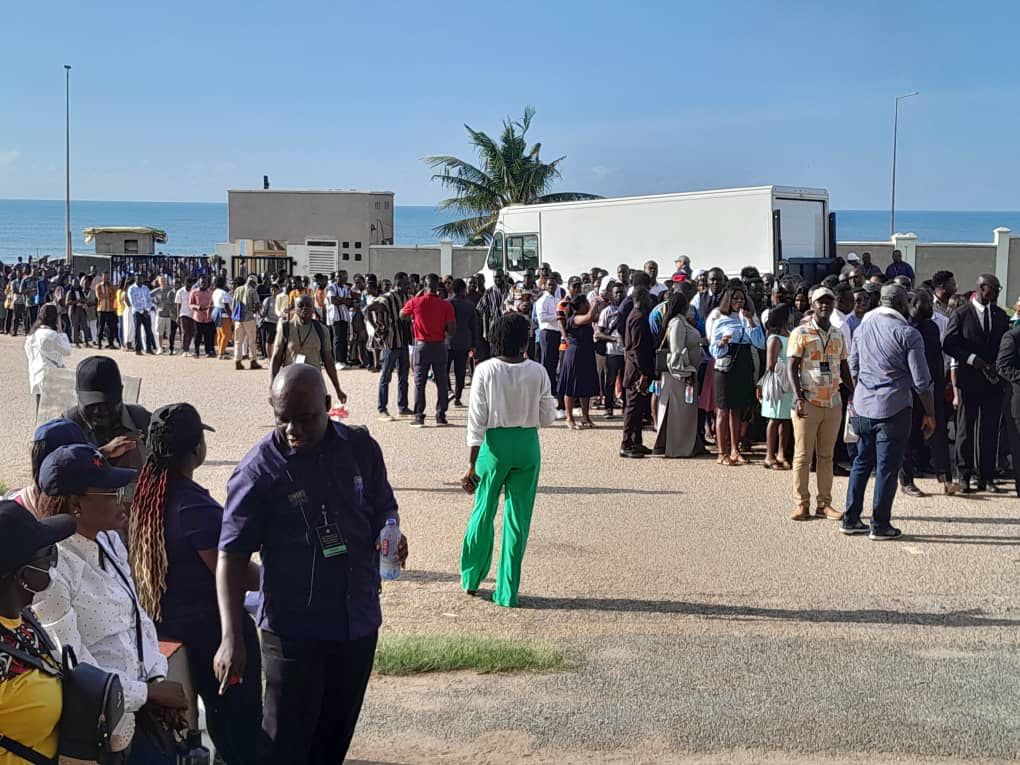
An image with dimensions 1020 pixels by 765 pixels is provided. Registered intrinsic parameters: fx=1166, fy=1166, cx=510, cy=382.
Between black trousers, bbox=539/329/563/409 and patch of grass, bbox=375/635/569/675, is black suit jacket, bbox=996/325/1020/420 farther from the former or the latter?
black trousers, bbox=539/329/563/409

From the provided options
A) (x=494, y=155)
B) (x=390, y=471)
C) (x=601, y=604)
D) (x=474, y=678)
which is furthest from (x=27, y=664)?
(x=494, y=155)

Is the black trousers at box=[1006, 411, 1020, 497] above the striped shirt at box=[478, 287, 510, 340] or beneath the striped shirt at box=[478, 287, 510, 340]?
beneath

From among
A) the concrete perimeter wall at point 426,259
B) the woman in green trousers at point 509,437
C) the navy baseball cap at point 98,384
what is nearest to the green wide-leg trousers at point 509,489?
the woman in green trousers at point 509,437

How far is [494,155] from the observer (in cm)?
4547

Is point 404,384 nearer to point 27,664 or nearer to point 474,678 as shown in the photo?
point 474,678

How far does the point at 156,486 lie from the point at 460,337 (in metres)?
11.5

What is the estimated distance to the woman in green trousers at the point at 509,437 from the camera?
7.31 meters

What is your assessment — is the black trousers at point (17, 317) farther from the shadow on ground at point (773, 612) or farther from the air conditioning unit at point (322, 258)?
the shadow on ground at point (773, 612)

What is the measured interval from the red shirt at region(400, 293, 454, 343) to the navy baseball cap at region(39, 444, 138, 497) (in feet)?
34.5

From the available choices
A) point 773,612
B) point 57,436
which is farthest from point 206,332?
point 57,436

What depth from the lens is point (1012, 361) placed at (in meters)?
9.88

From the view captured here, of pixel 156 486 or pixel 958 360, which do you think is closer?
pixel 156 486

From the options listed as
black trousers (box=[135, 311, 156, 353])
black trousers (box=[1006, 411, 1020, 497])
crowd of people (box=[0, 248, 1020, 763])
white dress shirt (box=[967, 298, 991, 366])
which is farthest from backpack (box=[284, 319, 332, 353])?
black trousers (box=[135, 311, 156, 353])

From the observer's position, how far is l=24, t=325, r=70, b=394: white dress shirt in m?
10.8
